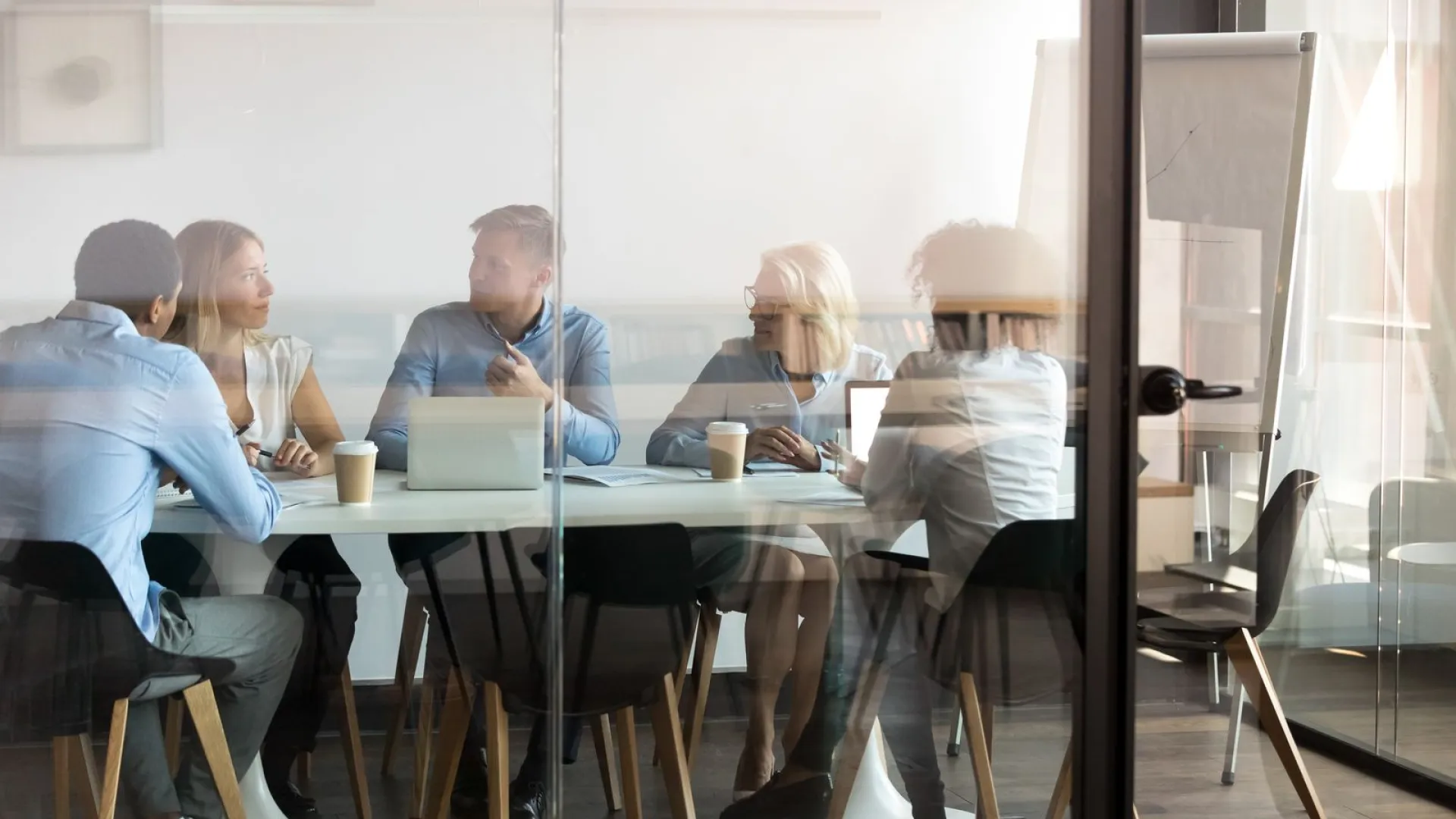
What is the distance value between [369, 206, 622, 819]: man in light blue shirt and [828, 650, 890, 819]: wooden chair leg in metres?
0.63

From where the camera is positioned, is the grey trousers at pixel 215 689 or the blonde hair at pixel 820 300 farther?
the blonde hair at pixel 820 300

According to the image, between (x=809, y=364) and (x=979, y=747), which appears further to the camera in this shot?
(x=979, y=747)

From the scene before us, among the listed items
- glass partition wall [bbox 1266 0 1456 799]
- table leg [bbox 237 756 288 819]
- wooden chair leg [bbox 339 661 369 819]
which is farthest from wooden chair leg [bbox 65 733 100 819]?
glass partition wall [bbox 1266 0 1456 799]

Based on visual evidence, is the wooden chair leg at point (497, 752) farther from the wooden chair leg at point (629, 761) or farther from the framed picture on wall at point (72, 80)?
the framed picture on wall at point (72, 80)

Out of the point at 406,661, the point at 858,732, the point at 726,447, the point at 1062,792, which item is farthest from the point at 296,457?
the point at 1062,792

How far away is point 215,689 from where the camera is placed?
2131 millimetres

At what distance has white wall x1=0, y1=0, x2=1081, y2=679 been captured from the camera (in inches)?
82.3

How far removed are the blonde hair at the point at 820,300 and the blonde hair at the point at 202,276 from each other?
0.89 m

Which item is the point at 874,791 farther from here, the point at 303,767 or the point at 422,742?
the point at 303,767

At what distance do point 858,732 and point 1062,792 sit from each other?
1.28 ft

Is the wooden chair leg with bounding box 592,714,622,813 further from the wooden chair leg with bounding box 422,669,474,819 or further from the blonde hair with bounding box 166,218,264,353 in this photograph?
the blonde hair with bounding box 166,218,264,353

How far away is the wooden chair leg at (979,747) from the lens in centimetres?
236

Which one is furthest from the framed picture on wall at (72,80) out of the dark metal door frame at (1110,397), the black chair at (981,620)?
the dark metal door frame at (1110,397)

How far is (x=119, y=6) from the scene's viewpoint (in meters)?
2.07
